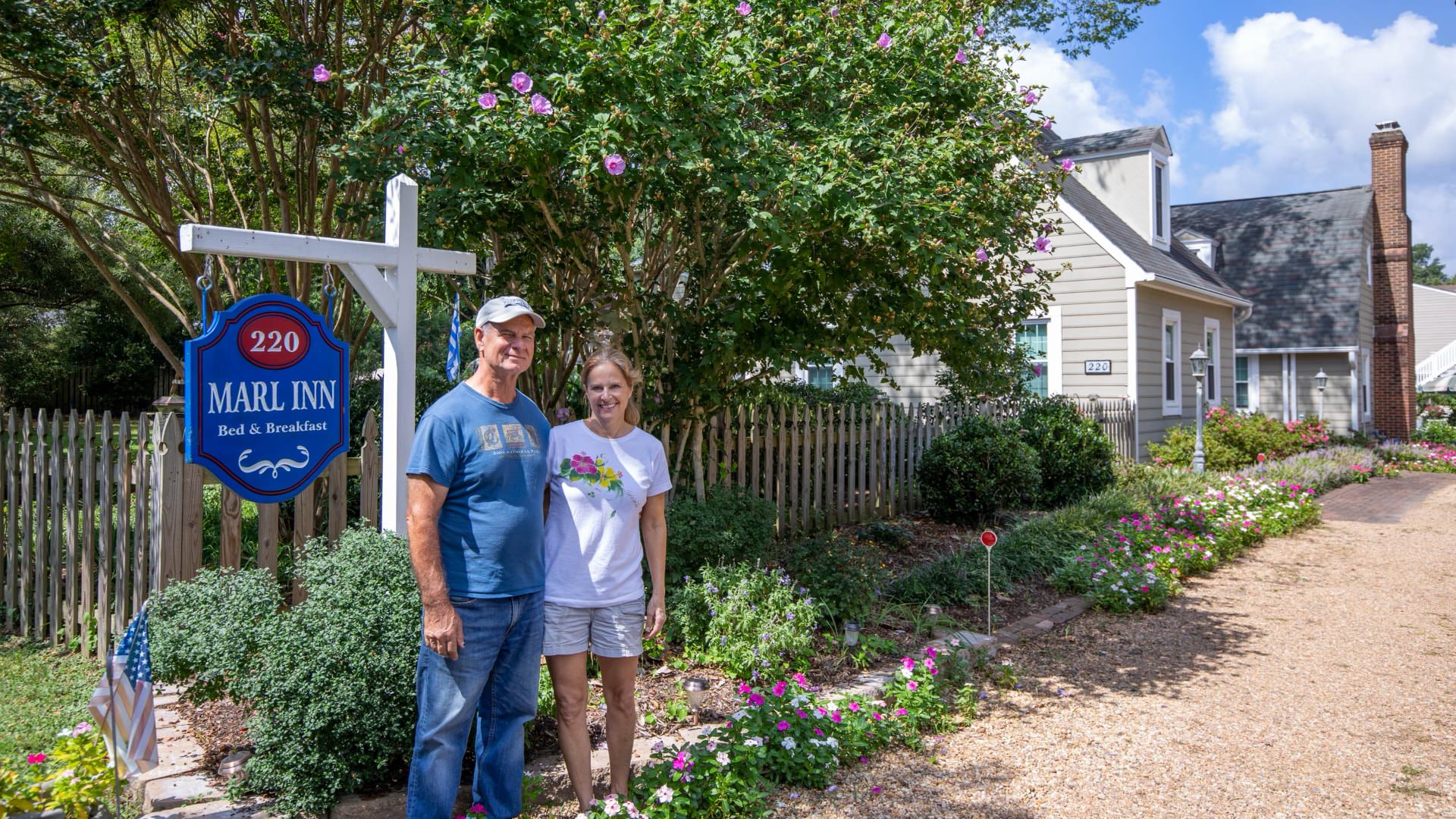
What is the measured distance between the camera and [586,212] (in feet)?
19.0

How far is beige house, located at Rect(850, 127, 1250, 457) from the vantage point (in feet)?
48.6

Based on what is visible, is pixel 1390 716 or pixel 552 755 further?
pixel 1390 716

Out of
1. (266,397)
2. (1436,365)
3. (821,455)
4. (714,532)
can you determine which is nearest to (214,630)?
(266,397)

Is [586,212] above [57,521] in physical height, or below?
above

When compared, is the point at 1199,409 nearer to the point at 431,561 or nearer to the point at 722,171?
the point at 722,171

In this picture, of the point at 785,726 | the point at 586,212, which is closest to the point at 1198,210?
the point at 586,212

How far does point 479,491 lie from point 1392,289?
2649 centimetres

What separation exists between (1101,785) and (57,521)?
5.45m

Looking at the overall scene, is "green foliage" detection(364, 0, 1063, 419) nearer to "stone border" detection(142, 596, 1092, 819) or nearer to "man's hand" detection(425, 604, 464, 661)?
"man's hand" detection(425, 604, 464, 661)

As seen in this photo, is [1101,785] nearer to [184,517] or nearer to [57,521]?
[184,517]

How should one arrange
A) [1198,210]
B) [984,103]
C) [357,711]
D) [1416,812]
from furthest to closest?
[1198,210]
[984,103]
[1416,812]
[357,711]

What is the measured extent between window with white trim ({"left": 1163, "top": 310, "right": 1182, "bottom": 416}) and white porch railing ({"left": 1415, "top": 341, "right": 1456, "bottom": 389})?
27827mm

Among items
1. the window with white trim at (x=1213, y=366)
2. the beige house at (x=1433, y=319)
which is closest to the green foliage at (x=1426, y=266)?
the beige house at (x=1433, y=319)

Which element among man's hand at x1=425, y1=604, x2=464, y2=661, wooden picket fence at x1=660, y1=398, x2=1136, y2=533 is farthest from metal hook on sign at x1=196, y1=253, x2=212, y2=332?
→ wooden picket fence at x1=660, y1=398, x2=1136, y2=533
